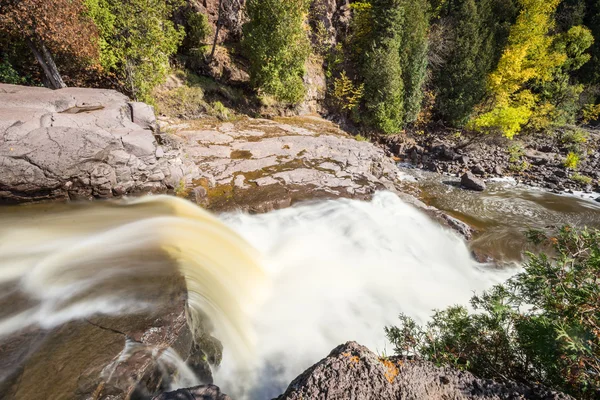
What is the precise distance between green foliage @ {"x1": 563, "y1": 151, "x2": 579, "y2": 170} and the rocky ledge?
19.7 m

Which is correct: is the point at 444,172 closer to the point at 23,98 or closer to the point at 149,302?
the point at 149,302

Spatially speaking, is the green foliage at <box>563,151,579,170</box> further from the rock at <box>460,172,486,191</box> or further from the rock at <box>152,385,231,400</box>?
the rock at <box>152,385,231,400</box>

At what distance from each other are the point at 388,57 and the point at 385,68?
0.69m

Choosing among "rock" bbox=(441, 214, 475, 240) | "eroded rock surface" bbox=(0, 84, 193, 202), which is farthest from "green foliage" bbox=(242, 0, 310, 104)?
"rock" bbox=(441, 214, 475, 240)

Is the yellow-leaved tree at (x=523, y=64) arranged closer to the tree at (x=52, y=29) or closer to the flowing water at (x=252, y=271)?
→ the flowing water at (x=252, y=271)

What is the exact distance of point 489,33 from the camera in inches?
759

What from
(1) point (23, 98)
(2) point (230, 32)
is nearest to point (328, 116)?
(2) point (230, 32)

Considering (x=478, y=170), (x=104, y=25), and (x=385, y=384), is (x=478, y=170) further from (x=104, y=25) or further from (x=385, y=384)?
(x=104, y=25)

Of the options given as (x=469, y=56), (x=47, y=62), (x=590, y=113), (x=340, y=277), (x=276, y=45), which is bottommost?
(x=340, y=277)

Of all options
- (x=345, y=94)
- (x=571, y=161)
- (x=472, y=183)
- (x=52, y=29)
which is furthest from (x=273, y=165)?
(x=571, y=161)

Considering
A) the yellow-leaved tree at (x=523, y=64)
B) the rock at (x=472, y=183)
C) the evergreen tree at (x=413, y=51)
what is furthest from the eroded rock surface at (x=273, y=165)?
the yellow-leaved tree at (x=523, y=64)

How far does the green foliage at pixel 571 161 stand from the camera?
51.6ft

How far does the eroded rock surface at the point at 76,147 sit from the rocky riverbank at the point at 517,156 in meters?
14.6

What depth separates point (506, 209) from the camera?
11.9 m
